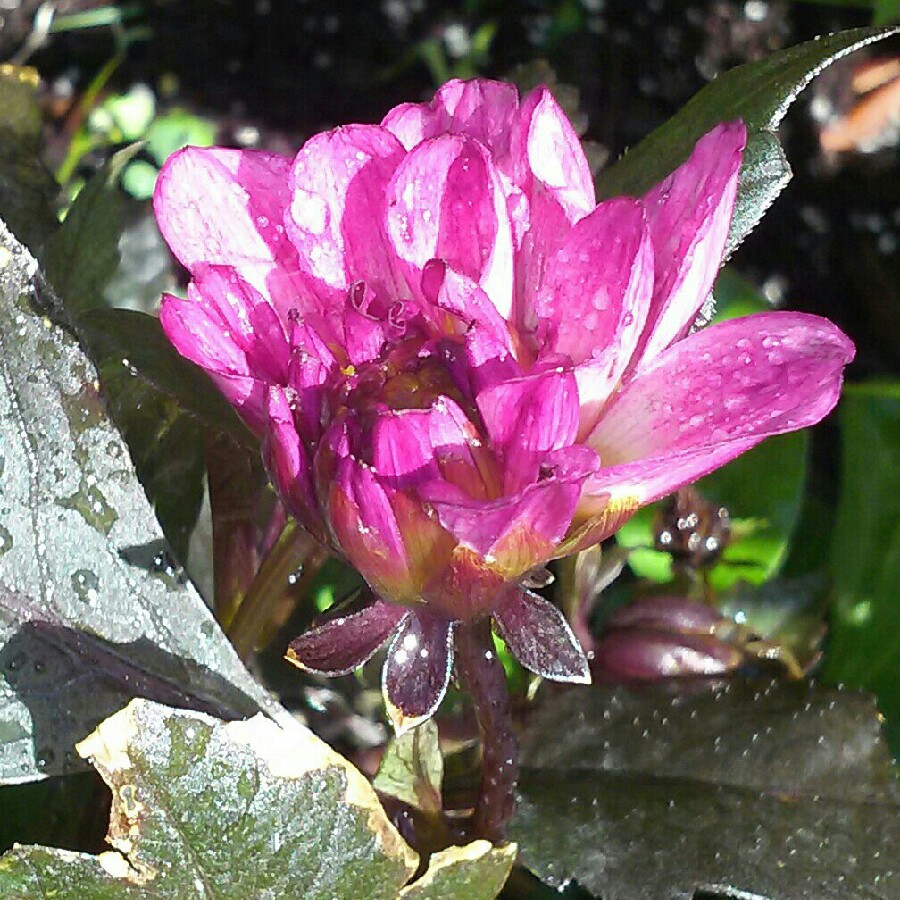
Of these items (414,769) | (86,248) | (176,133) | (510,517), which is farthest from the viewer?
(176,133)

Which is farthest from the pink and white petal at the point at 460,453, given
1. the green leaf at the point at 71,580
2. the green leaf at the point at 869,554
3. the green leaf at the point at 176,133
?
the green leaf at the point at 176,133

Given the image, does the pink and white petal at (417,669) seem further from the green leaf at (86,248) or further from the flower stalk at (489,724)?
the green leaf at (86,248)

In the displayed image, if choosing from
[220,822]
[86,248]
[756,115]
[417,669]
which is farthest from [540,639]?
[86,248]

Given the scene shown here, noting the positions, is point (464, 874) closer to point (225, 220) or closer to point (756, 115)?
point (225, 220)

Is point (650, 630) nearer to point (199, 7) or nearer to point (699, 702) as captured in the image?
point (699, 702)

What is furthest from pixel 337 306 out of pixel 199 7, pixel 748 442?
pixel 199 7

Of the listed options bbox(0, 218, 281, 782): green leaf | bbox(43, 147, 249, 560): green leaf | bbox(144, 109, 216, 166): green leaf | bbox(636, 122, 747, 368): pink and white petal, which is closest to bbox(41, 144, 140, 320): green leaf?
bbox(43, 147, 249, 560): green leaf
